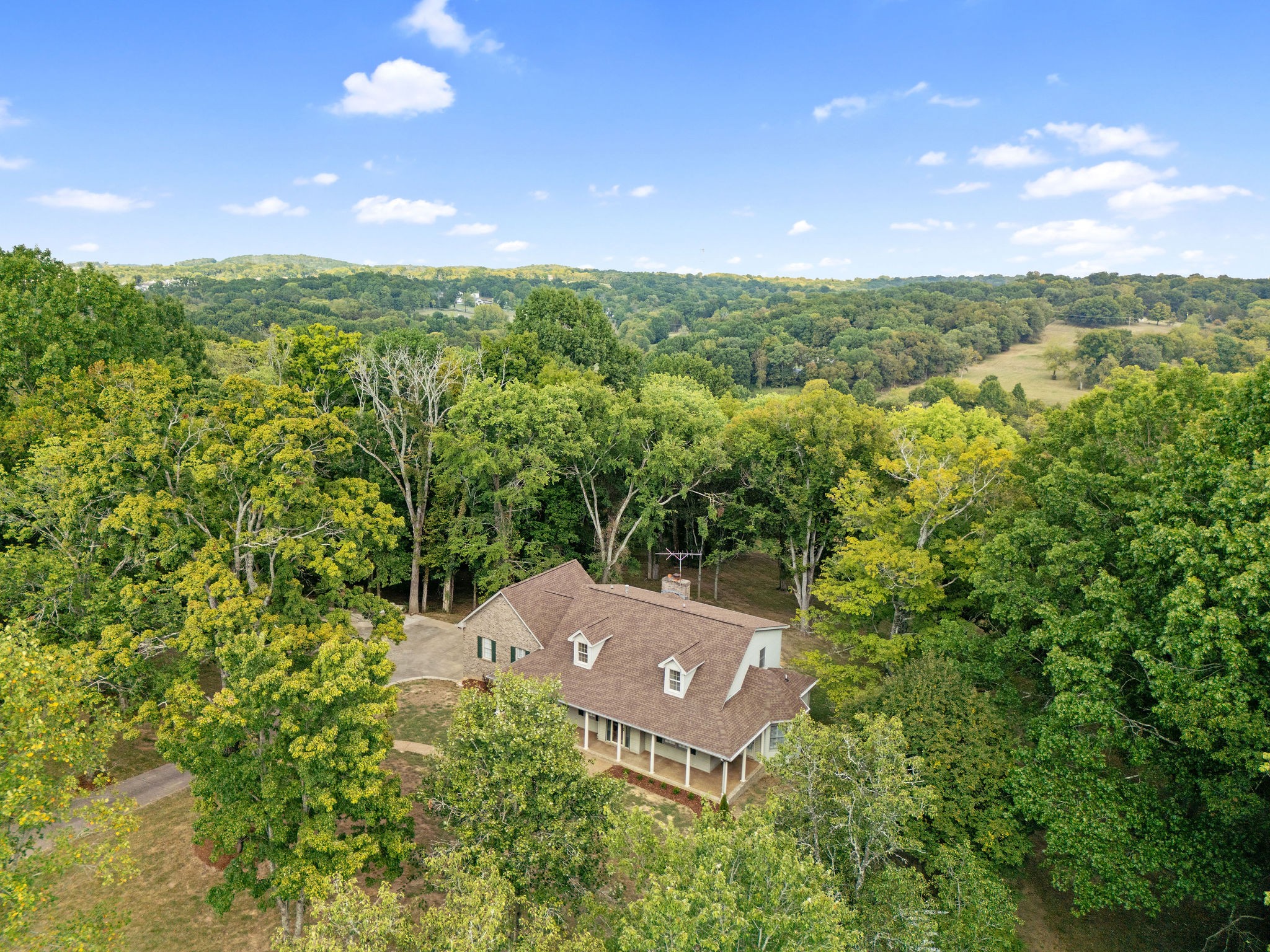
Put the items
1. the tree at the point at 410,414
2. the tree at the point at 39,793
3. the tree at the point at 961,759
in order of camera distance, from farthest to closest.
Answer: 1. the tree at the point at 410,414
2. the tree at the point at 961,759
3. the tree at the point at 39,793

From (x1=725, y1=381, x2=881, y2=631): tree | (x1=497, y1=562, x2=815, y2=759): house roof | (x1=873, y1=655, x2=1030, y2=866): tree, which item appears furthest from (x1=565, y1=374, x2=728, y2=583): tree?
(x1=873, y1=655, x2=1030, y2=866): tree

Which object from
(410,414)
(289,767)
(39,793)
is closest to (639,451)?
(410,414)

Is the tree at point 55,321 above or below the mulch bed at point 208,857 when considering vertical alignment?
above

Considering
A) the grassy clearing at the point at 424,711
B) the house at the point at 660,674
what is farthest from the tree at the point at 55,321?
the house at the point at 660,674

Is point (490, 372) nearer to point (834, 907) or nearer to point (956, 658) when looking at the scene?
point (956, 658)

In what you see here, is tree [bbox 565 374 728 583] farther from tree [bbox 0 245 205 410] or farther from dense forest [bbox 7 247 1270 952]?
tree [bbox 0 245 205 410]

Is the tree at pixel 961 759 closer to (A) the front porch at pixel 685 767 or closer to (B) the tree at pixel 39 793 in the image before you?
(A) the front porch at pixel 685 767

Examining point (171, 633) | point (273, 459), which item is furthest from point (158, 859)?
point (273, 459)
